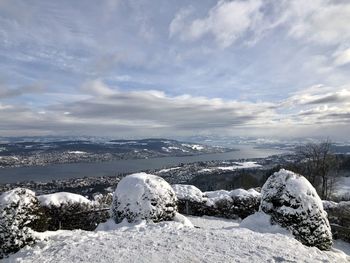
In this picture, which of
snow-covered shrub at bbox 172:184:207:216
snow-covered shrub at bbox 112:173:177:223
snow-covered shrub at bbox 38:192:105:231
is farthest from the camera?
snow-covered shrub at bbox 172:184:207:216

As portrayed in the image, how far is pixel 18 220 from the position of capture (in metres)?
8.79

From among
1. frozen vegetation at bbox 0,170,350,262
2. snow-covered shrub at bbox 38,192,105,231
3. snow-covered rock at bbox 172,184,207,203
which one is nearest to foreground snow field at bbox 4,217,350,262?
frozen vegetation at bbox 0,170,350,262

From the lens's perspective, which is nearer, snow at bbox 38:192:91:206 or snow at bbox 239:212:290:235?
snow at bbox 239:212:290:235

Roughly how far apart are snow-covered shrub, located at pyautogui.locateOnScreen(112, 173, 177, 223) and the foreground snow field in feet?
4.00

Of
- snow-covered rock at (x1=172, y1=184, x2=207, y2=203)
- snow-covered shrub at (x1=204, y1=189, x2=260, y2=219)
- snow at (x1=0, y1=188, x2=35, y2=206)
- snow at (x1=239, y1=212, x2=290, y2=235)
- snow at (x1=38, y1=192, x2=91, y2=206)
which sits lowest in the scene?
snow-covered shrub at (x1=204, y1=189, x2=260, y2=219)

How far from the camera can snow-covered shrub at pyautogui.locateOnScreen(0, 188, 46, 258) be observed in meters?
8.52

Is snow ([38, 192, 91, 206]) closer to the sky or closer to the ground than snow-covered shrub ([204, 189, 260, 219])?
closer to the sky

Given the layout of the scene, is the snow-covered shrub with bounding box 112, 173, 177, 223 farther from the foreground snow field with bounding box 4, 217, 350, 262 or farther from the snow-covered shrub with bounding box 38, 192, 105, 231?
the snow-covered shrub with bounding box 38, 192, 105, 231

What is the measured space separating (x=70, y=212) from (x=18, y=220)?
15.8 ft

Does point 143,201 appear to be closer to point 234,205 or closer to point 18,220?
point 18,220

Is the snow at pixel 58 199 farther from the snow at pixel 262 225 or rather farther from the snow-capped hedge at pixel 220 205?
the snow at pixel 262 225

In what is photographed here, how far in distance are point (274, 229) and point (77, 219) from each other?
799 cm

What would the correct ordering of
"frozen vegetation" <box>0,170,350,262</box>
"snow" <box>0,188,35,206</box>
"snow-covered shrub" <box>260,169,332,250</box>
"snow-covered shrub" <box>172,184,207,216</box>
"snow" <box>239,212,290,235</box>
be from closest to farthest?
"frozen vegetation" <box>0,170,350,262</box>, "snow" <box>0,188,35,206</box>, "snow-covered shrub" <box>260,169,332,250</box>, "snow" <box>239,212,290,235</box>, "snow-covered shrub" <box>172,184,207,216</box>

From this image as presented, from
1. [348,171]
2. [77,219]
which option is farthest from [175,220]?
[348,171]
